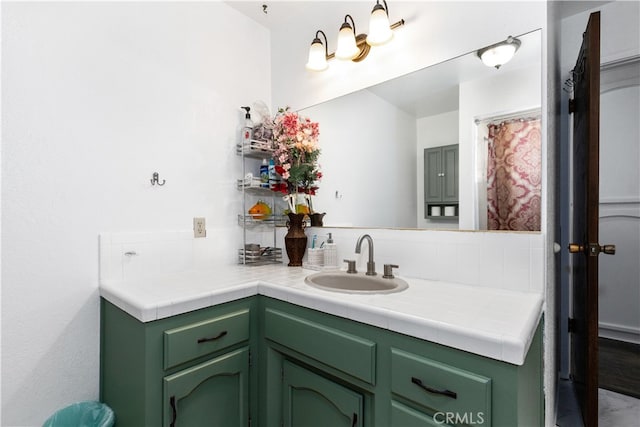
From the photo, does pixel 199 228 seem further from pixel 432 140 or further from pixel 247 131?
pixel 432 140

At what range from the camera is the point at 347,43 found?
5.47 ft

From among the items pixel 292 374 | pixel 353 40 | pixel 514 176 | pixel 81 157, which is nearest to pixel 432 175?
pixel 514 176

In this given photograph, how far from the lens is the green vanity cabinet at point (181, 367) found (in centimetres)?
110

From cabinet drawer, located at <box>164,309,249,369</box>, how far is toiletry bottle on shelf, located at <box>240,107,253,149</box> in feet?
3.40

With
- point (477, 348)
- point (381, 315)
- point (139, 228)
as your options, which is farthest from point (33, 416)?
point (477, 348)

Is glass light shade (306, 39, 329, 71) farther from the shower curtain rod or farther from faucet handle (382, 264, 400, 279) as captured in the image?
faucet handle (382, 264, 400, 279)

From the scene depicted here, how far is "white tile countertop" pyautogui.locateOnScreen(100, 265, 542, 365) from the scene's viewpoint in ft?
2.64

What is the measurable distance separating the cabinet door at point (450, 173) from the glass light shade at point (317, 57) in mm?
885

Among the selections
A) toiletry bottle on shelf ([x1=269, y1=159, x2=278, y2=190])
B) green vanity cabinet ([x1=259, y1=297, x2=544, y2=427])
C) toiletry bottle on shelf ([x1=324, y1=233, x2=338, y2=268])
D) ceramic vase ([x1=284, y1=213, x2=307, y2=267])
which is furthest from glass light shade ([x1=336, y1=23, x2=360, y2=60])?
green vanity cabinet ([x1=259, y1=297, x2=544, y2=427])

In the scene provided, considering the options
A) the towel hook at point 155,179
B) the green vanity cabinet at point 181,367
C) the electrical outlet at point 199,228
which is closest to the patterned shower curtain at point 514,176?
the green vanity cabinet at point 181,367

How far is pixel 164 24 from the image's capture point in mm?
1652

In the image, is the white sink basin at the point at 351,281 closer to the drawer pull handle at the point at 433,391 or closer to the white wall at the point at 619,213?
the drawer pull handle at the point at 433,391

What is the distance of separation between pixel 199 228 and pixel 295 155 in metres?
0.69

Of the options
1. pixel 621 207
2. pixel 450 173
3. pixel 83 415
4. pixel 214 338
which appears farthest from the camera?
pixel 621 207
